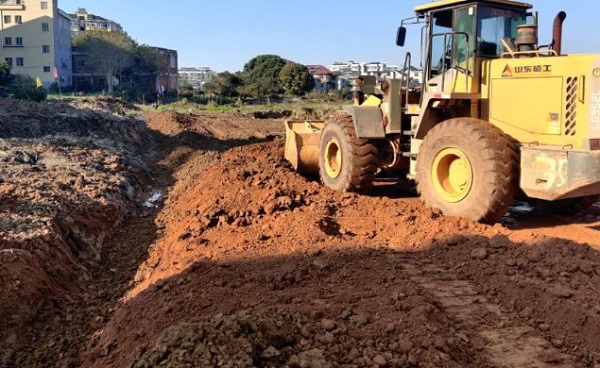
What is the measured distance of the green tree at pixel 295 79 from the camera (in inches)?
2147

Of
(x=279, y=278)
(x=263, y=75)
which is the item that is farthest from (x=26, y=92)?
(x=279, y=278)

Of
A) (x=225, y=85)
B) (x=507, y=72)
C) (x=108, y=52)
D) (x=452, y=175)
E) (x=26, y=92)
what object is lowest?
(x=452, y=175)

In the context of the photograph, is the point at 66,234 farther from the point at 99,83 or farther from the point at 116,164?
the point at 99,83

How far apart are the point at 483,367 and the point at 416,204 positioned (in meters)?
4.88

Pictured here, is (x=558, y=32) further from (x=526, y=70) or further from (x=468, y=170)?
(x=468, y=170)

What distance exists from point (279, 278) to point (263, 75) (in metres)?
57.0

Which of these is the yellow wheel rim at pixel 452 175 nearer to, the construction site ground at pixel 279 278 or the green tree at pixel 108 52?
the construction site ground at pixel 279 278

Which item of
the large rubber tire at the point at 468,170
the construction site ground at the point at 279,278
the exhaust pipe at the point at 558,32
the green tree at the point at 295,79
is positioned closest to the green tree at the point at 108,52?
the green tree at the point at 295,79

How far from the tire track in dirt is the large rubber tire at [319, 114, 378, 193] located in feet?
11.0

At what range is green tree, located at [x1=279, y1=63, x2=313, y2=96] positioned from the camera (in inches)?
2147

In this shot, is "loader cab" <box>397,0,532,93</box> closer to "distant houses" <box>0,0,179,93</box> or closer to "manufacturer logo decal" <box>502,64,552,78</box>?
"manufacturer logo decal" <box>502,64,552,78</box>

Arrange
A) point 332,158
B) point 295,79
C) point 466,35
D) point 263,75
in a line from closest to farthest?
point 466,35 < point 332,158 < point 295,79 < point 263,75

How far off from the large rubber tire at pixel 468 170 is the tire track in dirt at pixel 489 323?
1523mm

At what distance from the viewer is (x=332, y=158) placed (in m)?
10.4
